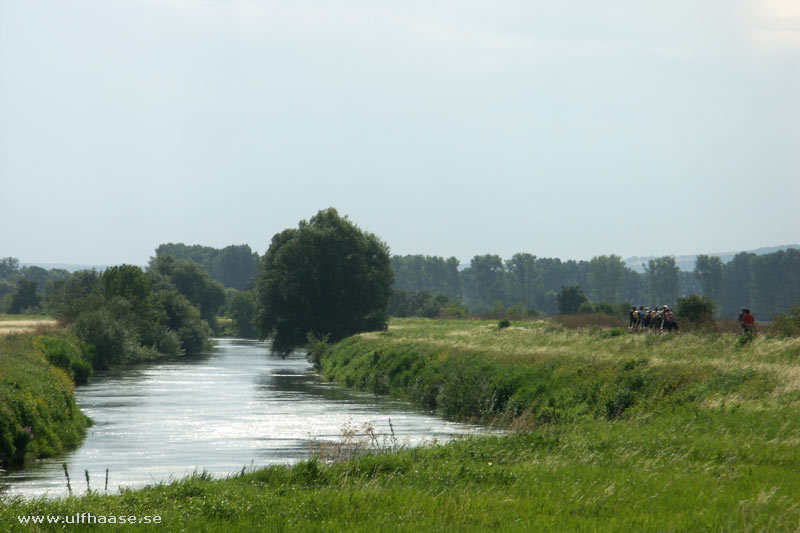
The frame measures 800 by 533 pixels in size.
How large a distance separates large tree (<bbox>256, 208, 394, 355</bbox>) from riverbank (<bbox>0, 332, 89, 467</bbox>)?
3514 centimetres

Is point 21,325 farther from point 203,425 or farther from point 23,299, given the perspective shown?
point 23,299

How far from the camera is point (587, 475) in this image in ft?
54.8

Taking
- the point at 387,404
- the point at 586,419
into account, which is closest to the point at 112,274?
the point at 387,404

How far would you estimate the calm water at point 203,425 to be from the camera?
26.0 metres

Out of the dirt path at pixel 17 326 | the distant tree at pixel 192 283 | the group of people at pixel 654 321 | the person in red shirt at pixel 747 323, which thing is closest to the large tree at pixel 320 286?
the dirt path at pixel 17 326

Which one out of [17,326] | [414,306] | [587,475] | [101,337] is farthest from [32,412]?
[414,306]

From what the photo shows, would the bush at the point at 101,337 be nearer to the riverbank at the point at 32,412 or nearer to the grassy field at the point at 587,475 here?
the riverbank at the point at 32,412

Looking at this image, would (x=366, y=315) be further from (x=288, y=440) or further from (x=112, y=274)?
(x=288, y=440)

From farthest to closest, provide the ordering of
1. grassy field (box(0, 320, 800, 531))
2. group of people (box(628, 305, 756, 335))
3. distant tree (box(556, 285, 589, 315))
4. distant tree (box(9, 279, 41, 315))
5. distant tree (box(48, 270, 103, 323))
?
1. distant tree (box(9, 279, 41, 315))
2. distant tree (box(556, 285, 589, 315))
3. distant tree (box(48, 270, 103, 323))
4. group of people (box(628, 305, 756, 335))
5. grassy field (box(0, 320, 800, 531))

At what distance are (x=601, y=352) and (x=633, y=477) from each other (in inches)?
1013

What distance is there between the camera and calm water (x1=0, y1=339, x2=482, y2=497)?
2598 cm

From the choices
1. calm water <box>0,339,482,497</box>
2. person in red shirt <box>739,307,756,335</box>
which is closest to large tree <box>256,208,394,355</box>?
calm water <box>0,339,482,497</box>

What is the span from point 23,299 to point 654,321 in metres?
128

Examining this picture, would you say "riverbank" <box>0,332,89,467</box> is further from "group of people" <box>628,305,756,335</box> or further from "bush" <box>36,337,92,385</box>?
"group of people" <box>628,305,756,335</box>
